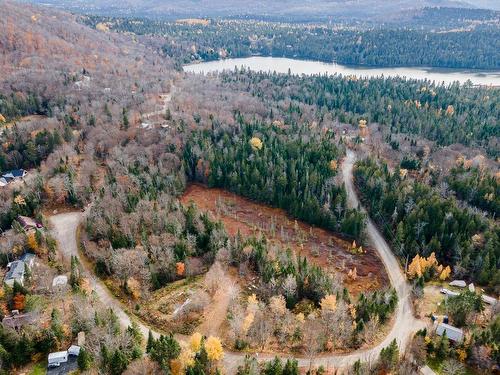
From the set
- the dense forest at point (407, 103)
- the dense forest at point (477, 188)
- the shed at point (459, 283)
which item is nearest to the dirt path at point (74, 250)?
the shed at point (459, 283)

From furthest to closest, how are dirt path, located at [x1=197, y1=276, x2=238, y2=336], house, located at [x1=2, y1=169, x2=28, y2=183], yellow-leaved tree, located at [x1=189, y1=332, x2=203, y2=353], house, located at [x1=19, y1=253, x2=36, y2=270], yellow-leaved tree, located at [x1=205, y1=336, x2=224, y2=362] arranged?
house, located at [x1=2, y1=169, x2=28, y2=183] → house, located at [x1=19, y1=253, x2=36, y2=270] → dirt path, located at [x1=197, y1=276, x2=238, y2=336] → yellow-leaved tree, located at [x1=189, y1=332, x2=203, y2=353] → yellow-leaved tree, located at [x1=205, y1=336, x2=224, y2=362]

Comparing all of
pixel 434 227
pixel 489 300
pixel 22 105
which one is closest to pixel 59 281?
pixel 489 300

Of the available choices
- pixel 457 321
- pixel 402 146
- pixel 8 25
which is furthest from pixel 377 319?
pixel 8 25

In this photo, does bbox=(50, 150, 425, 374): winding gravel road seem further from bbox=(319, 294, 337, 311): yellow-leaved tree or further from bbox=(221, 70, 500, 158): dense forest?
bbox=(221, 70, 500, 158): dense forest

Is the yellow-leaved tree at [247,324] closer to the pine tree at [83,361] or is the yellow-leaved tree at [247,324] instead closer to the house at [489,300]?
the pine tree at [83,361]

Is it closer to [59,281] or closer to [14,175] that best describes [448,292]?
[59,281]

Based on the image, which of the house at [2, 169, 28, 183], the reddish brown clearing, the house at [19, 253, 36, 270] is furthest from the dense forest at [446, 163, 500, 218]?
the house at [2, 169, 28, 183]
